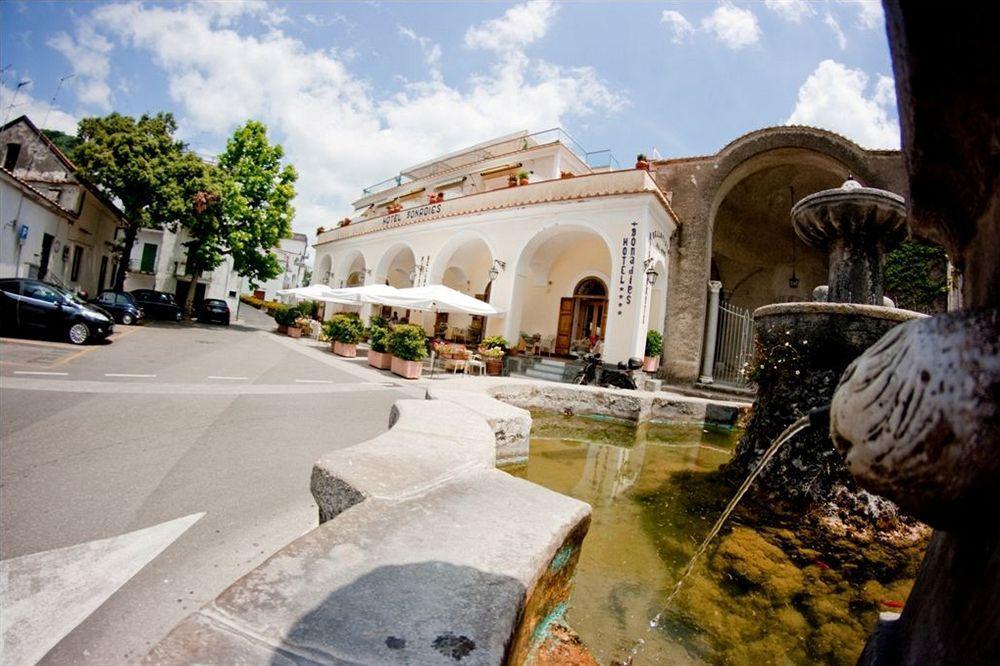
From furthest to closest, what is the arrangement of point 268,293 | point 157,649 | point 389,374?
point 268,293 < point 389,374 < point 157,649

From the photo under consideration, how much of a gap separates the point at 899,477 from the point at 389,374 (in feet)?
36.7

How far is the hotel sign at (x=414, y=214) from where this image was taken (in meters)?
18.3

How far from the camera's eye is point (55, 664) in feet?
5.40

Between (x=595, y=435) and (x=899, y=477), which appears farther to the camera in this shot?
(x=595, y=435)

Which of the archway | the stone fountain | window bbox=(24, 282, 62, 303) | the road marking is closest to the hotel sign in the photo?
the archway

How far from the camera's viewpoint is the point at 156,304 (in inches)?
808

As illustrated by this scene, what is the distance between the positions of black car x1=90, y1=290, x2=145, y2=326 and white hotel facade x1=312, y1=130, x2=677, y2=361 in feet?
29.7

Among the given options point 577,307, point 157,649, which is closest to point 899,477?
point 157,649

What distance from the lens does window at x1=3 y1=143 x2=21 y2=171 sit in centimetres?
1925

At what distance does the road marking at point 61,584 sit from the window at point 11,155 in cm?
2680

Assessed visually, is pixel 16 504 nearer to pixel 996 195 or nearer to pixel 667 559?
pixel 667 559

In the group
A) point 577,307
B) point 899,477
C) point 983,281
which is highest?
point 577,307

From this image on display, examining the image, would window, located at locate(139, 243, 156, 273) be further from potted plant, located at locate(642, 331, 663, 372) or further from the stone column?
the stone column

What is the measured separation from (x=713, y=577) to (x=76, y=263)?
26.7 metres
